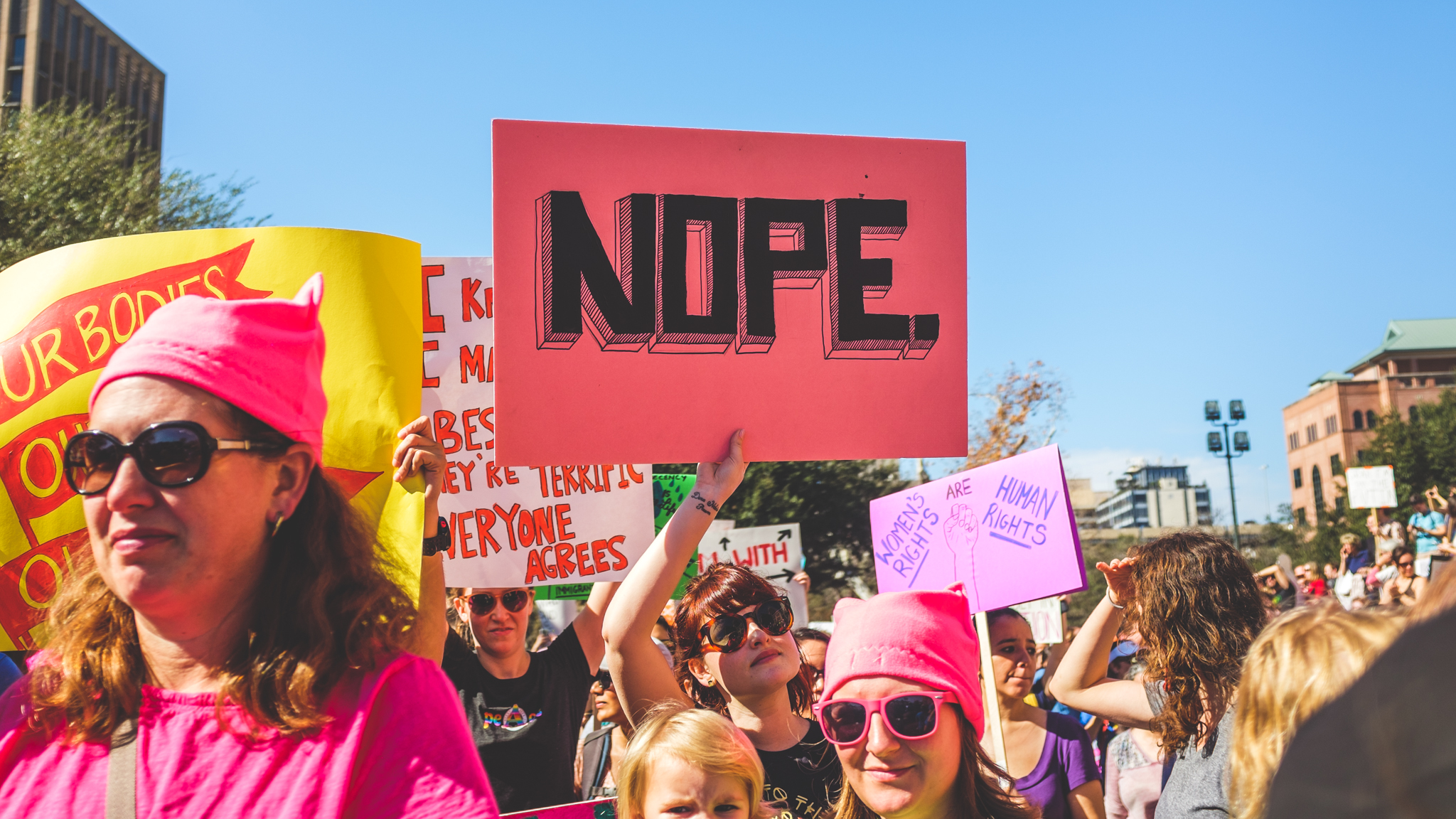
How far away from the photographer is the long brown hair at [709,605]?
3.36 m

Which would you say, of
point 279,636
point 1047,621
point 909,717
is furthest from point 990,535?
point 1047,621

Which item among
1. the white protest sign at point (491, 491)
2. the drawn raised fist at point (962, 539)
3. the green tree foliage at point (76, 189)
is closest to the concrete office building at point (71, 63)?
the green tree foliage at point (76, 189)

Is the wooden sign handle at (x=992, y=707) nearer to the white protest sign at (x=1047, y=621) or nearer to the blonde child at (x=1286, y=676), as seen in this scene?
the blonde child at (x=1286, y=676)

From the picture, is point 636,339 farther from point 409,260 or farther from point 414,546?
point 414,546

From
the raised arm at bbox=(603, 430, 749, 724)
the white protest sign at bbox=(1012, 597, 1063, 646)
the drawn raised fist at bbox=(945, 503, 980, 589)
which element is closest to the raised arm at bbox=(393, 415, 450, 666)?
the raised arm at bbox=(603, 430, 749, 724)

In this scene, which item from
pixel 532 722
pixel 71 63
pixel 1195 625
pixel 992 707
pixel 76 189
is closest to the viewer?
pixel 1195 625

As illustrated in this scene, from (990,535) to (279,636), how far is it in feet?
11.3

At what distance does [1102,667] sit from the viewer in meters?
4.06

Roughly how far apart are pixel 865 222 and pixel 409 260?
129 cm

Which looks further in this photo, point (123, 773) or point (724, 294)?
point (724, 294)

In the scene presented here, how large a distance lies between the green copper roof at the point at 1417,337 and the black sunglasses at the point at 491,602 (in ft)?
371

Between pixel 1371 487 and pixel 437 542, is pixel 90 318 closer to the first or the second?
pixel 437 542

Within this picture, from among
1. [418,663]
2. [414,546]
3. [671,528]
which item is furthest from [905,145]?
[418,663]

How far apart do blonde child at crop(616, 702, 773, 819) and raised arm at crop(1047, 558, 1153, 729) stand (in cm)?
157
